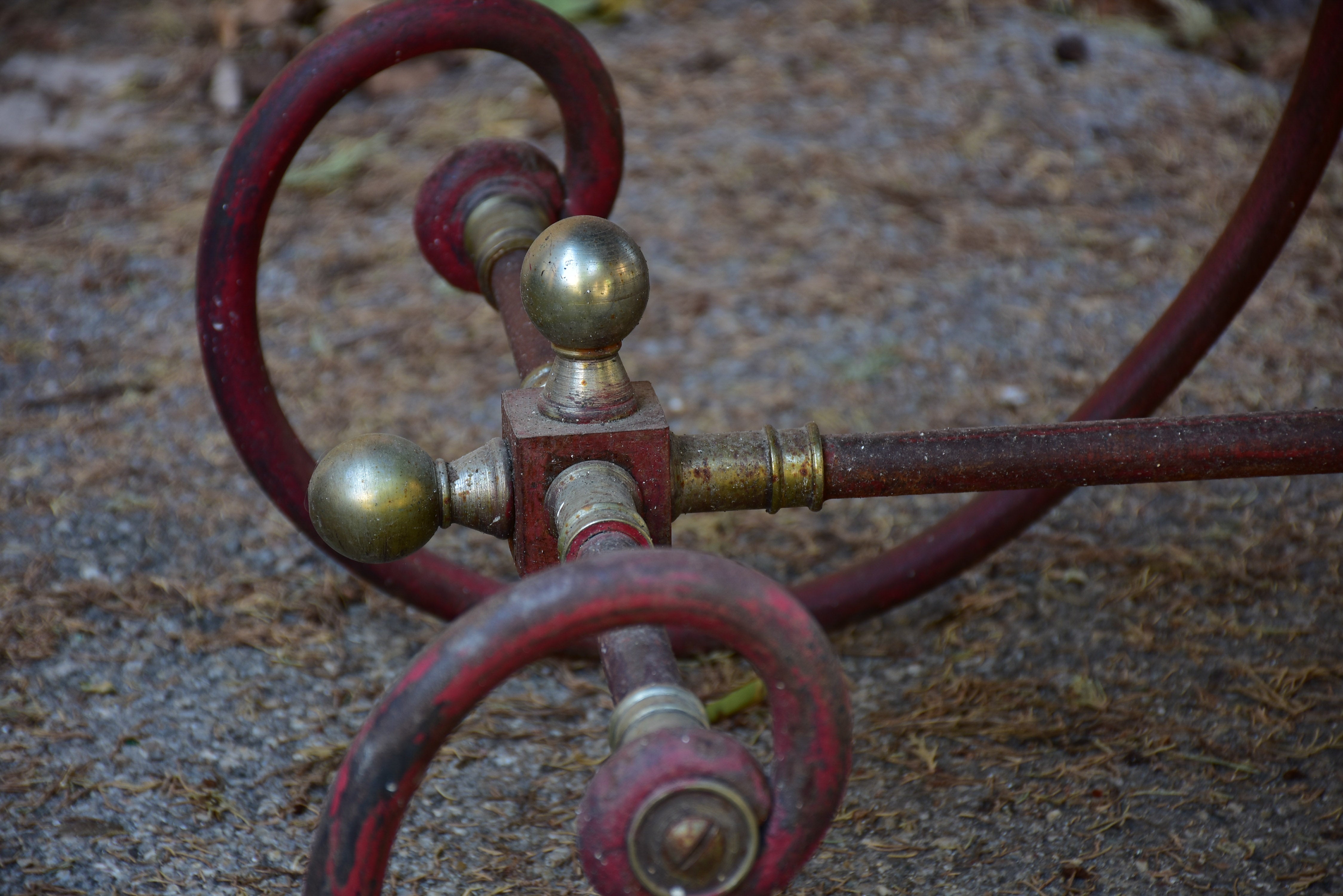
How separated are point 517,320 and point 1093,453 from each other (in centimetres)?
52

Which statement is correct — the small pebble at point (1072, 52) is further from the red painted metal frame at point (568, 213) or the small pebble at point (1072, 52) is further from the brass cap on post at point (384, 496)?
the brass cap on post at point (384, 496)

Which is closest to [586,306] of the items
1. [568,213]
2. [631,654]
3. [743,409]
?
[631,654]

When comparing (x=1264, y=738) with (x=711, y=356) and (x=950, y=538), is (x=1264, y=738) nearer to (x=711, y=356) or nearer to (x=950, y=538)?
(x=950, y=538)

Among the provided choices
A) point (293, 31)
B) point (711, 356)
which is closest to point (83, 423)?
point (711, 356)

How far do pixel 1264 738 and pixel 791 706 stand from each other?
910mm

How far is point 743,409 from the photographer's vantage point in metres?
2.08

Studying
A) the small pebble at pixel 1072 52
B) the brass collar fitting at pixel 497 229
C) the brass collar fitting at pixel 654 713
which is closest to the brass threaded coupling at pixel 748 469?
the brass collar fitting at pixel 654 713

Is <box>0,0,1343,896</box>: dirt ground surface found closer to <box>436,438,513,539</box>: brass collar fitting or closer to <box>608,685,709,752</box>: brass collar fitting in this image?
<box>436,438,513,539</box>: brass collar fitting

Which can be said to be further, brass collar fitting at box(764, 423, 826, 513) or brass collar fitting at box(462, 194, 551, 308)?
brass collar fitting at box(462, 194, 551, 308)

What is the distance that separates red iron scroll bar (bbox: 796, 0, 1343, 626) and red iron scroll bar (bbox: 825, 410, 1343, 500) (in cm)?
35

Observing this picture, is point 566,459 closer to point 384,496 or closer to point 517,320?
point 384,496

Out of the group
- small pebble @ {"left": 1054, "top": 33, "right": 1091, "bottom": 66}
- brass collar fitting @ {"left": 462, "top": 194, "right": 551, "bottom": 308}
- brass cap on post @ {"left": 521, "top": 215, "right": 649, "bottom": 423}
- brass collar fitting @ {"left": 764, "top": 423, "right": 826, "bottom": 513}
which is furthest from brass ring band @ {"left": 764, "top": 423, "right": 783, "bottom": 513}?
small pebble @ {"left": 1054, "top": 33, "right": 1091, "bottom": 66}

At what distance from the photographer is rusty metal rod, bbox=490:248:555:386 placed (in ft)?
3.68

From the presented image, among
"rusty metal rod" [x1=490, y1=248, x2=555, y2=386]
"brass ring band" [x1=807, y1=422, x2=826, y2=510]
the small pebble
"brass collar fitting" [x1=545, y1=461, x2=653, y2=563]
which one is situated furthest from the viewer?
the small pebble
